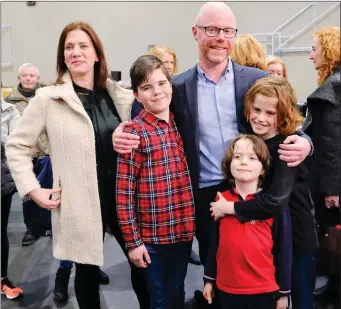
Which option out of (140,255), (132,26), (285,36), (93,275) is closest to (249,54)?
(140,255)

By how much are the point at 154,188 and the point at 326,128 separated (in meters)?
0.90

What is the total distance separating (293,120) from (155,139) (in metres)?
0.49

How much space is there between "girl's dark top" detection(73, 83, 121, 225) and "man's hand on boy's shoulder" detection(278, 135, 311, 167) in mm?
645

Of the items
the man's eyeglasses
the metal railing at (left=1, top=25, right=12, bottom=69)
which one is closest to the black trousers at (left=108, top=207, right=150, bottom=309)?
the man's eyeglasses

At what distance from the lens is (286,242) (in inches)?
52.2

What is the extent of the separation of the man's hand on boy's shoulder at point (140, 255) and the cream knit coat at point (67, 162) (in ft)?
0.61

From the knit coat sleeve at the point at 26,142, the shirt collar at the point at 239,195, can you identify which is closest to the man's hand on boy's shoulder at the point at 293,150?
the shirt collar at the point at 239,195

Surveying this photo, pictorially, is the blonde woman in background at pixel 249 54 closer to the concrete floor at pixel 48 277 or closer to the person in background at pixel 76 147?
the person in background at pixel 76 147

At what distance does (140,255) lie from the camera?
1.38 meters

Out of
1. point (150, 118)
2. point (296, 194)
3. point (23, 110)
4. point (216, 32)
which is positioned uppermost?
point (216, 32)

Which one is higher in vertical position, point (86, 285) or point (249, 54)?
point (249, 54)

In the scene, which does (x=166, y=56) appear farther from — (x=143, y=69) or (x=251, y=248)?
(x=251, y=248)

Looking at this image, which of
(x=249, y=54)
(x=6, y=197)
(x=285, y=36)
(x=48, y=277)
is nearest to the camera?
(x=249, y=54)

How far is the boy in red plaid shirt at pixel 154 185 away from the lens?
1.35 m
